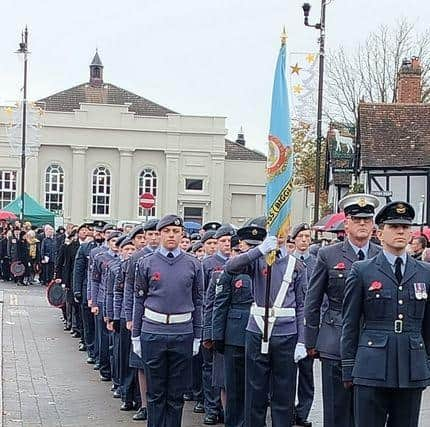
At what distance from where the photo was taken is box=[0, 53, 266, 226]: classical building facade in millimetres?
64250

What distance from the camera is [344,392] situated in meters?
8.04

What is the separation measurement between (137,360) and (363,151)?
1086 inches

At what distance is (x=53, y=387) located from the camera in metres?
12.8

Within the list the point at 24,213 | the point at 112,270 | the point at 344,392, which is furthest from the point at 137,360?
the point at 24,213

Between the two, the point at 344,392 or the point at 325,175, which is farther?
the point at 325,175

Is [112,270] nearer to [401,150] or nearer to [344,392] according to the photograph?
[344,392]

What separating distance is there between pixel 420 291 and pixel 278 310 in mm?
2304

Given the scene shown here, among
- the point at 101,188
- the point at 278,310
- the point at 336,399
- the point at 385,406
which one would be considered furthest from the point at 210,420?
the point at 101,188

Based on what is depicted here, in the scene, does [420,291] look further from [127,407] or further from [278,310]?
[127,407]

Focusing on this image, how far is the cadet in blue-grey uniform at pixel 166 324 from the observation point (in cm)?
895

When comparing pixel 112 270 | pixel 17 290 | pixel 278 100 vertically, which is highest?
pixel 278 100

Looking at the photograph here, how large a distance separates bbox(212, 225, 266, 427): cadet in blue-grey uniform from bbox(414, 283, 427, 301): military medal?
2900 mm

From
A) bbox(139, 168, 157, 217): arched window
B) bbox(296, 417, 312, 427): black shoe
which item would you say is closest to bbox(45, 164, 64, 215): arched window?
bbox(139, 168, 157, 217): arched window

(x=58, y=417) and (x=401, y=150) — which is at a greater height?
(x=401, y=150)
